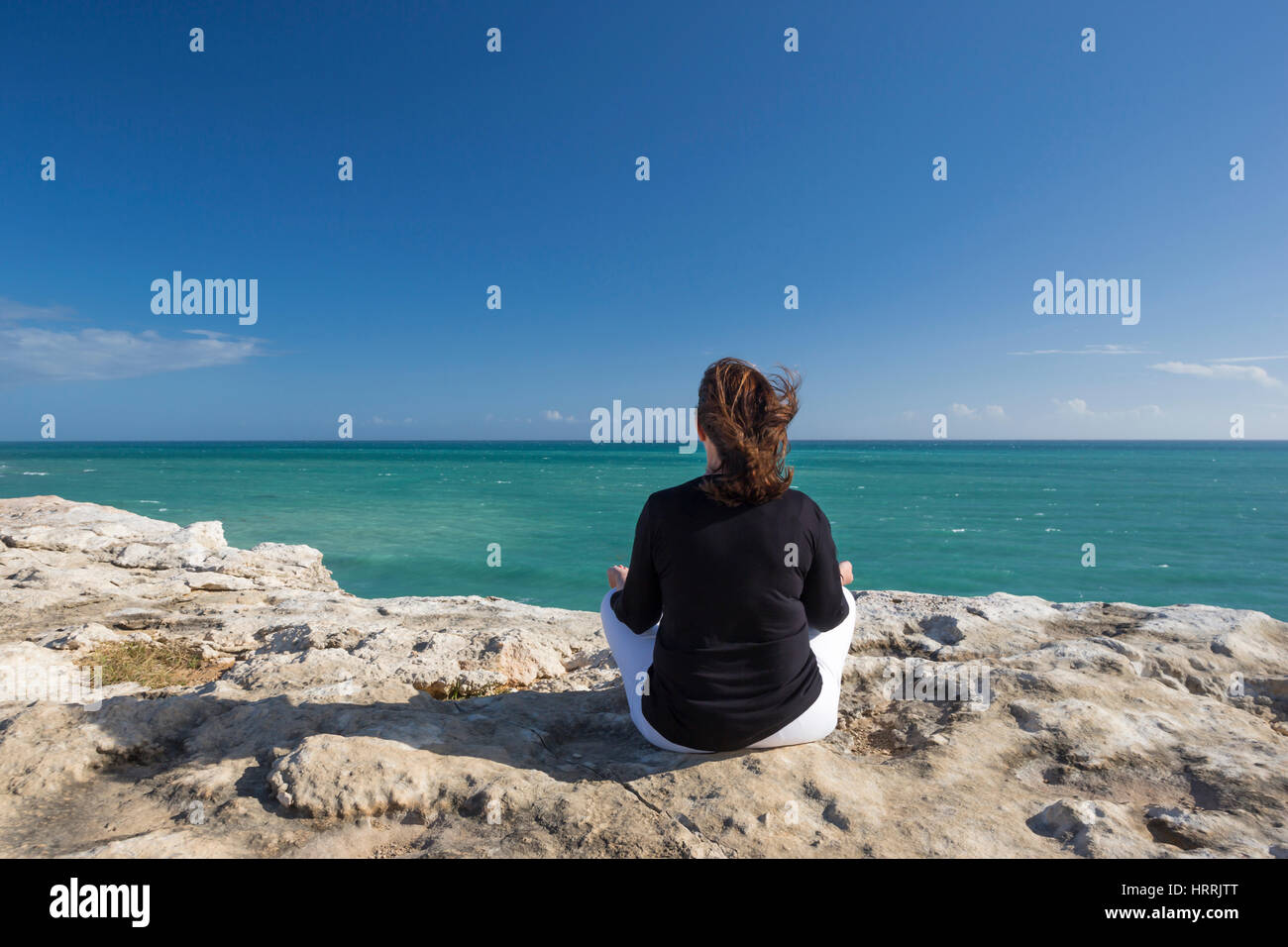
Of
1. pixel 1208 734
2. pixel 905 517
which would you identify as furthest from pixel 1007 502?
pixel 1208 734

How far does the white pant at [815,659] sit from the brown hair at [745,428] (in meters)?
0.81

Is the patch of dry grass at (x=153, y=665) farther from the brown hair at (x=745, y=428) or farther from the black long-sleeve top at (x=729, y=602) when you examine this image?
the brown hair at (x=745, y=428)

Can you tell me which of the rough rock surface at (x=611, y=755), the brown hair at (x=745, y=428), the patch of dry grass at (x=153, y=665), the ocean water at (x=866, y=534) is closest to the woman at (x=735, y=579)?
the brown hair at (x=745, y=428)

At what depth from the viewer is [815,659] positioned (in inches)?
110

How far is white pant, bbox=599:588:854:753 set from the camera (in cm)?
277

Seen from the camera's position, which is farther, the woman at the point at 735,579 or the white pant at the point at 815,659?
the white pant at the point at 815,659

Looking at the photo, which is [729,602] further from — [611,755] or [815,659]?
[611,755]

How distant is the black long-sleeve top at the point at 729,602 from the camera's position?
8.13ft

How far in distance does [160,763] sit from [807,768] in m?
2.95

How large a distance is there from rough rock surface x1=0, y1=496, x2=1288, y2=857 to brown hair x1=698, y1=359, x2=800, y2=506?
119 cm

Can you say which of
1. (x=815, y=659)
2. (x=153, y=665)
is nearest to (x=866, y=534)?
(x=815, y=659)

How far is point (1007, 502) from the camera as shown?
28.9m

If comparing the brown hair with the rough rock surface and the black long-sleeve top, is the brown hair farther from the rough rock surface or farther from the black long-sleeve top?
the rough rock surface
